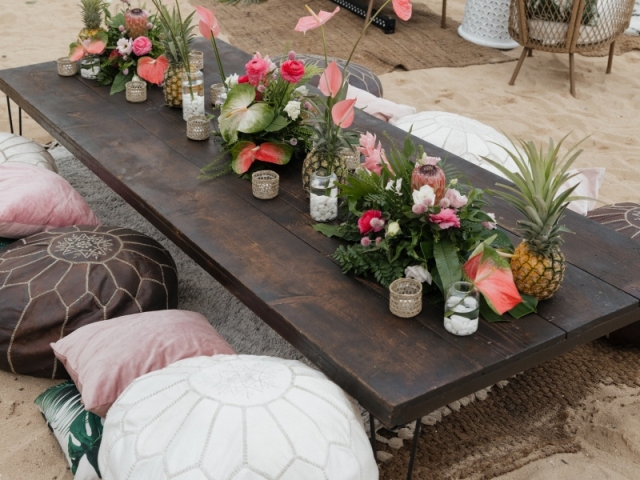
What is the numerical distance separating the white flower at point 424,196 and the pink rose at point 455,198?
0.05m

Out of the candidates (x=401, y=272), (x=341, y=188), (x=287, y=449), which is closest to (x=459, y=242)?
(x=401, y=272)

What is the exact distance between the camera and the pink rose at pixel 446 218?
6.45 ft

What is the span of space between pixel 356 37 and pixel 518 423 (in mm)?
3734

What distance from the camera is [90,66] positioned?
11.1 feet

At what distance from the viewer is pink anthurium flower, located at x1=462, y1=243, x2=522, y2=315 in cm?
189

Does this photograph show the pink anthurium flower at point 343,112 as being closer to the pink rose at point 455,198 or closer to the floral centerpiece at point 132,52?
the pink rose at point 455,198

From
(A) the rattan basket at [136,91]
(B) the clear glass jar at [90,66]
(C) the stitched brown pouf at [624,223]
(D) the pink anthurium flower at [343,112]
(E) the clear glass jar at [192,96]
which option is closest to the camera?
(D) the pink anthurium flower at [343,112]

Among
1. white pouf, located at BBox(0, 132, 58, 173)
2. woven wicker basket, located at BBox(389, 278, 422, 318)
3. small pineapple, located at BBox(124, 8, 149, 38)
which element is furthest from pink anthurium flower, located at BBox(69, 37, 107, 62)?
woven wicker basket, located at BBox(389, 278, 422, 318)

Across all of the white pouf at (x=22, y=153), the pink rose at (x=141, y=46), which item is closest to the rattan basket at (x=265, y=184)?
the white pouf at (x=22, y=153)

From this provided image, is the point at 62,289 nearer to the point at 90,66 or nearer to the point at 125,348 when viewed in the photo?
the point at 125,348

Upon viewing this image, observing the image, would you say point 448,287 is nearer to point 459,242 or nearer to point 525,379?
point 459,242

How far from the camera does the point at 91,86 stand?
3361 millimetres

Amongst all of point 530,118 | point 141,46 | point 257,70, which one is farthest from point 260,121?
point 530,118

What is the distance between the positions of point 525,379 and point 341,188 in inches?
35.3
